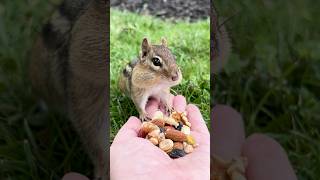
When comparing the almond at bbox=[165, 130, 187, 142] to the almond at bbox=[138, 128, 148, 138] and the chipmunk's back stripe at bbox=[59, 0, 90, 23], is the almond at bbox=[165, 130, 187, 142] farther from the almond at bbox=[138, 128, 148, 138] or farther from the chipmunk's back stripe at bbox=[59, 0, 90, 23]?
the chipmunk's back stripe at bbox=[59, 0, 90, 23]

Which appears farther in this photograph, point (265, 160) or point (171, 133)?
point (265, 160)

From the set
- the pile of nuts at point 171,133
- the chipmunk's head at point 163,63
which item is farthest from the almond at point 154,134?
the chipmunk's head at point 163,63

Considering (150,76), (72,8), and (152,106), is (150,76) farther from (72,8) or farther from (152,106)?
(72,8)

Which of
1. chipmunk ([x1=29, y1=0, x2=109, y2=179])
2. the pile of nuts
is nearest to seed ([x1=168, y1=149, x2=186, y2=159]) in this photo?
the pile of nuts

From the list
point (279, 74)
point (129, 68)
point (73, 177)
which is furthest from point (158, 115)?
point (279, 74)

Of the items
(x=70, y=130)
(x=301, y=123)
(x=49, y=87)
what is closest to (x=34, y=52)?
(x=49, y=87)

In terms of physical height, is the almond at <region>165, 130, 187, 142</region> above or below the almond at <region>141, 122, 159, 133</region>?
below

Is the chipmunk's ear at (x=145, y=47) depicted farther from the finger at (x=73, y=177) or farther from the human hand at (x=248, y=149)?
the finger at (x=73, y=177)

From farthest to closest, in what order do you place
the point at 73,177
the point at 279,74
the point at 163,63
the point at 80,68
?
the point at 279,74, the point at 73,177, the point at 80,68, the point at 163,63
